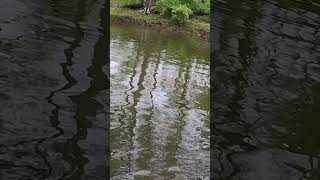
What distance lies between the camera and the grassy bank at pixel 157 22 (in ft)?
65.9

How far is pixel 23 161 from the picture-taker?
85cm

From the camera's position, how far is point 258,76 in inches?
34.8

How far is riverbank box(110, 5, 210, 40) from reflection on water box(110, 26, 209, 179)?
524 centimetres

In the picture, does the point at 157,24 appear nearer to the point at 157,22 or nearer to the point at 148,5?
the point at 157,22

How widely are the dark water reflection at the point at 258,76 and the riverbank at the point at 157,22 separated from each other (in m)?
18.5

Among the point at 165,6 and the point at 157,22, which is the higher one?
the point at 165,6

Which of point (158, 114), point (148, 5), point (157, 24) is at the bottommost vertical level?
point (157, 24)

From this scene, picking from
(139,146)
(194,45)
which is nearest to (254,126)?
(139,146)

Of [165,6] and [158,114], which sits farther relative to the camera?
[165,6]

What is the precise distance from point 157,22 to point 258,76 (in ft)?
66.3

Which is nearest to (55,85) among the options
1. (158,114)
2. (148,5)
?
(158,114)

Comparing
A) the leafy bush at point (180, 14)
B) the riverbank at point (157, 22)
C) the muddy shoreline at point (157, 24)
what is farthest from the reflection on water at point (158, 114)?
the leafy bush at point (180, 14)

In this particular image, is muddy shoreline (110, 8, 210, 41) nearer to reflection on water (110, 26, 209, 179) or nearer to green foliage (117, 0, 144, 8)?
green foliage (117, 0, 144, 8)

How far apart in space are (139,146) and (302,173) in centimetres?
619
